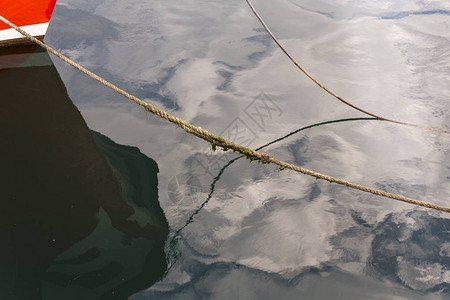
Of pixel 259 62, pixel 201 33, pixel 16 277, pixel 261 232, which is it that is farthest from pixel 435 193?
pixel 201 33

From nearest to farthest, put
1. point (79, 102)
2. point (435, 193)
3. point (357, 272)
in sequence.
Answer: point (357, 272)
point (435, 193)
point (79, 102)

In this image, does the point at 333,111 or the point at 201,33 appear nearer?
the point at 333,111

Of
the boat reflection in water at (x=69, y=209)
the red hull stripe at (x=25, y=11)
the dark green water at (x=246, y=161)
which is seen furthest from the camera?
the red hull stripe at (x=25, y=11)

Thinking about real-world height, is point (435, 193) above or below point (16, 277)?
above

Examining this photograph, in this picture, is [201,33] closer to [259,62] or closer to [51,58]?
[259,62]

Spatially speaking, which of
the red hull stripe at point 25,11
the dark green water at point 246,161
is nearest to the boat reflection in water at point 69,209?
the dark green water at point 246,161

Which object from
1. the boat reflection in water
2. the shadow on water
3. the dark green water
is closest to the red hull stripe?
the dark green water

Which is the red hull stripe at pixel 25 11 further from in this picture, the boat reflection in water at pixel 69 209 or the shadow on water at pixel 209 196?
the shadow on water at pixel 209 196
